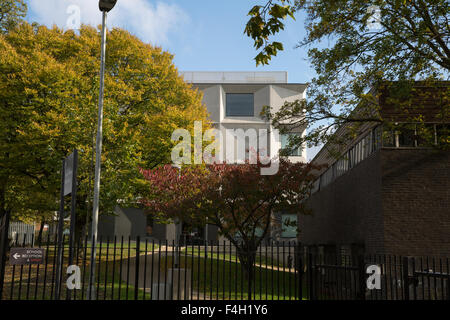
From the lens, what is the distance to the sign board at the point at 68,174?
35.4ft

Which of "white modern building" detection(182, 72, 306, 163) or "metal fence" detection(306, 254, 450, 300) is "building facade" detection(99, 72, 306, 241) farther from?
"metal fence" detection(306, 254, 450, 300)

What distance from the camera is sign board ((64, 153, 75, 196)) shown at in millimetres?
10781

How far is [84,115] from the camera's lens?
64.1 feet

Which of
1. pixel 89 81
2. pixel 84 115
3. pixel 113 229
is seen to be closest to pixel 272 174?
pixel 84 115

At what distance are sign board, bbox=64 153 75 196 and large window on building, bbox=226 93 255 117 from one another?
40.1m

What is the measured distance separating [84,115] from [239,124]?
3130 cm

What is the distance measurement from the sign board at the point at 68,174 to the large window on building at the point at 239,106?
40.1m

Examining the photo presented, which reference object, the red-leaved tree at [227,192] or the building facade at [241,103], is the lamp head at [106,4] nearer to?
the red-leaved tree at [227,192]

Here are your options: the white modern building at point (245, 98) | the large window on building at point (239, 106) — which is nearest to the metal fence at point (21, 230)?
the white modern building at point (245, 98)

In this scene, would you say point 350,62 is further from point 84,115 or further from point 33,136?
point 33,136

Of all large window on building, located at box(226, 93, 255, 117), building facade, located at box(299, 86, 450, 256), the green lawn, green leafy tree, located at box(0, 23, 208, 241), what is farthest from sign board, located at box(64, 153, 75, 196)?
large window on building, located at box(226, 93, 255, 117)

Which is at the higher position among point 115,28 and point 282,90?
point 282,90

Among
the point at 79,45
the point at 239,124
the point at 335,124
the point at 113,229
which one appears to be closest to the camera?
the point at 335,124

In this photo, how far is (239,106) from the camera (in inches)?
2008
